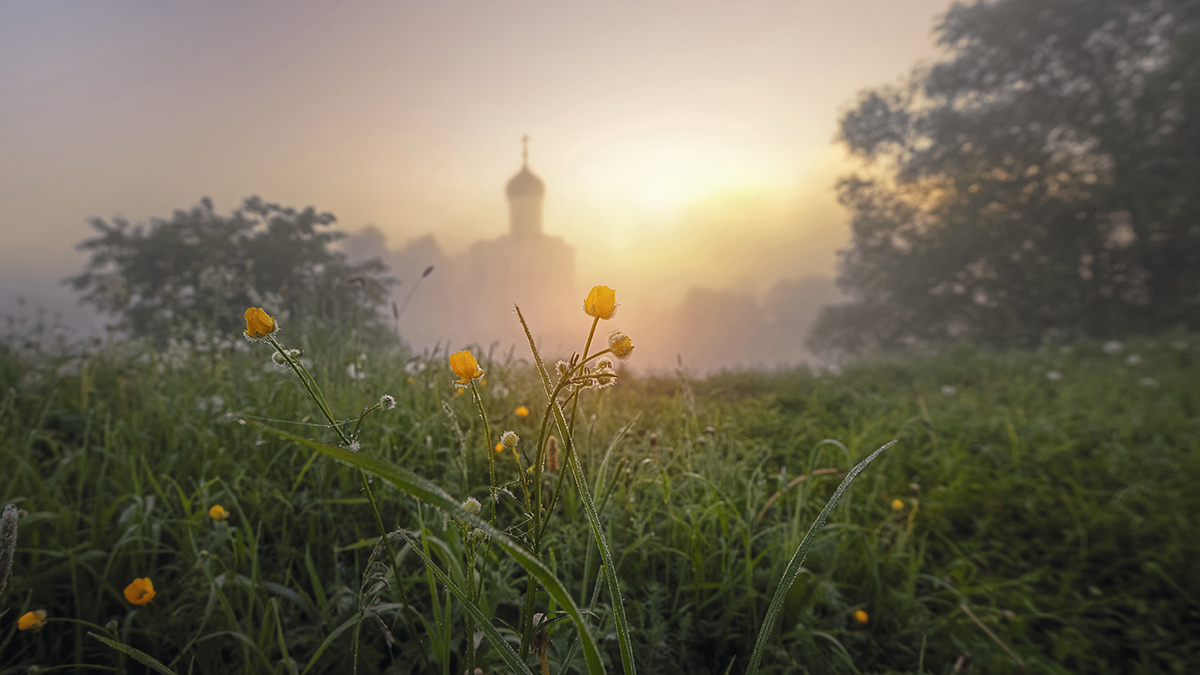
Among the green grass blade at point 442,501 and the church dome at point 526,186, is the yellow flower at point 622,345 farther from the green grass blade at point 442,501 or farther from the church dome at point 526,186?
the church dome at point 526,186

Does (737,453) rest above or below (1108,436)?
above

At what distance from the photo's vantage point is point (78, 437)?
2484 millimetres

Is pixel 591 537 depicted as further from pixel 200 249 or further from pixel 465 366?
pixel 200 249

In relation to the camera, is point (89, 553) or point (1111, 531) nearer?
point (89, 553)

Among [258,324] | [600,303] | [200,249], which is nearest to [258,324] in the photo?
[258,324]

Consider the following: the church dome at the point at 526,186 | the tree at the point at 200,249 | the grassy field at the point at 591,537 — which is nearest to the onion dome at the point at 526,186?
the church dome at the point at 526,186

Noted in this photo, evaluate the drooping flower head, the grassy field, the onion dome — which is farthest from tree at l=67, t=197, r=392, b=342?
the onion dome

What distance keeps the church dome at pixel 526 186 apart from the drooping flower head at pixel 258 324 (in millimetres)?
41861

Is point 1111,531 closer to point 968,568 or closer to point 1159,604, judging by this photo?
point 1159,604

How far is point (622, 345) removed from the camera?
65 cm

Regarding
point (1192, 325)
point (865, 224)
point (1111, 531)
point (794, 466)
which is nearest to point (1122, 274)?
point (1192, 325)

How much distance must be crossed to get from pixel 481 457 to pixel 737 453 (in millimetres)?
1335

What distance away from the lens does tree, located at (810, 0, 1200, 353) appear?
12336mm

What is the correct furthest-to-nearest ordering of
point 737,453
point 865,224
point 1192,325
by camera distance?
1. point 865,224
2. point 1192,325
3. point 737,453
